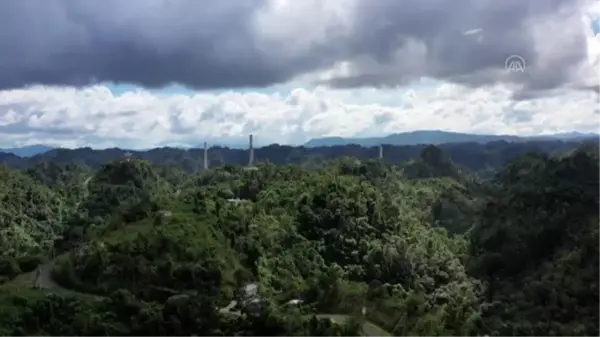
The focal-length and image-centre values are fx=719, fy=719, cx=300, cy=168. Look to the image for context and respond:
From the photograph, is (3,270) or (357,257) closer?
(3,270)

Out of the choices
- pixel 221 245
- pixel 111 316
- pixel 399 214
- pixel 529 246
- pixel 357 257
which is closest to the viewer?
pixel 111 316

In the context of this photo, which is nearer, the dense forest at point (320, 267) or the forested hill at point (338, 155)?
the dense forest at point (320, 267)

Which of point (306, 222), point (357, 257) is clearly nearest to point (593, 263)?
point (357, 257)

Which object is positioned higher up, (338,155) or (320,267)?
(338,155)

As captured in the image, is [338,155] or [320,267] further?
[338,155]

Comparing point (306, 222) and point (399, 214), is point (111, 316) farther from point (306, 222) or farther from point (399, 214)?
point (399, 214)

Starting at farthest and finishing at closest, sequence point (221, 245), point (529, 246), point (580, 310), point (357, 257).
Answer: point (357, 257) → point (529, 246) → point (221, 245) → point (580, 310)

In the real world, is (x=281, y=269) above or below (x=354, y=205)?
below

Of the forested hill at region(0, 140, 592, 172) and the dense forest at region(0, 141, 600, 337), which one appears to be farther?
the forested hill at region(0, 140, 592, 172)
